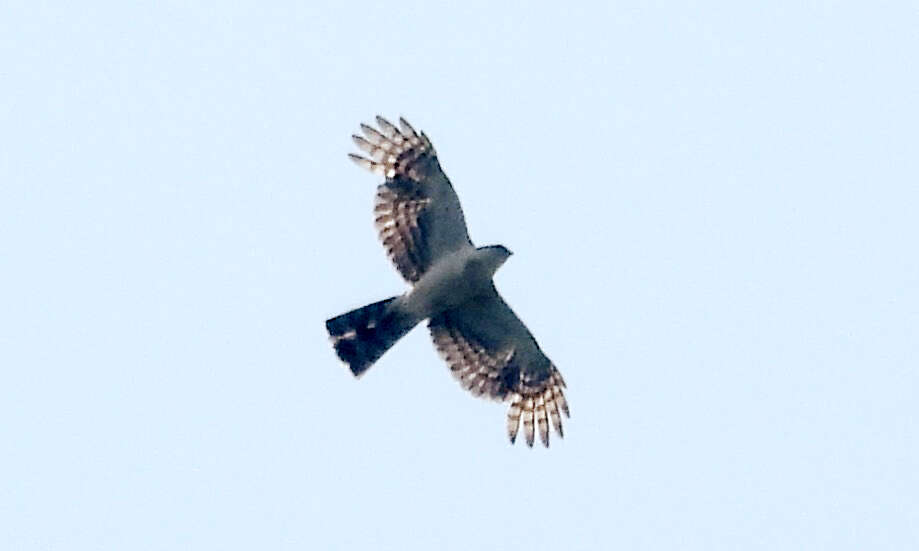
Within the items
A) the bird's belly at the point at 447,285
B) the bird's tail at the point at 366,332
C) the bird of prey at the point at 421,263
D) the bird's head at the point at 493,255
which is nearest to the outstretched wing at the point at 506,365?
the bird of prey at the point at 421,263

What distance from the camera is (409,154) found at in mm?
20797

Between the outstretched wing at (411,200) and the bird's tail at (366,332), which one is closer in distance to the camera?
the outstretched wing at (411,200)

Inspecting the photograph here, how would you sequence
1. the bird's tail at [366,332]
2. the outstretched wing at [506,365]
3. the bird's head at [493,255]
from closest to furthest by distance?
the bird's head at [493,255], the bird's tail at [366,332], the outstretched wing at [506,365]

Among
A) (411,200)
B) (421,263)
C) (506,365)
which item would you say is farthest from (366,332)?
(506,365)

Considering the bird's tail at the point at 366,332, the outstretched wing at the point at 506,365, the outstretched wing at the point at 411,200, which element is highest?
the outstretched wing at the point at 411,200

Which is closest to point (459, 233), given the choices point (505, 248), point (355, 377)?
point (505, 248)

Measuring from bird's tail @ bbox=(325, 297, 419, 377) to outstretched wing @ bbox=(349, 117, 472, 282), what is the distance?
45 cm

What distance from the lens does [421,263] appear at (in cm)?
2095

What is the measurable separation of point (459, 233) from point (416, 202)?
21.0 inches

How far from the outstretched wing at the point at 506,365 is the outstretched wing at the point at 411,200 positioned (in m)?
0.76

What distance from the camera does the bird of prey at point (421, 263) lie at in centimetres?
2073

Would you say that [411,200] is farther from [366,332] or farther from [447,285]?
[366,332]

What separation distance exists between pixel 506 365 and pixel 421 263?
59.6 inches

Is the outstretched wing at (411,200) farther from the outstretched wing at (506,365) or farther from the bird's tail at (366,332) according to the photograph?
the outstretched wing at (506,365)
